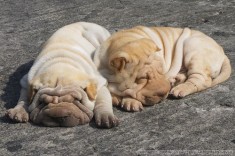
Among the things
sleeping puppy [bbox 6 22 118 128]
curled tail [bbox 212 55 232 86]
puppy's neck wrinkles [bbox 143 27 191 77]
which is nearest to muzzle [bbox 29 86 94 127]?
sleeping puppy [bbox 6 22 118 128]

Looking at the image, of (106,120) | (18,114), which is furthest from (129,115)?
(18,114)

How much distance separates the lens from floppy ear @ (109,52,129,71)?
5414mm

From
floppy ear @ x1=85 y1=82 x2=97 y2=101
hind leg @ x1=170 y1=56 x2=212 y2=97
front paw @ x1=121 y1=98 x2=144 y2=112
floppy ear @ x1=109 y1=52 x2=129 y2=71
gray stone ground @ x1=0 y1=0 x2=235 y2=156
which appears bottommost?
gray stone ground @ x1=0 y1=0 x2=235 y2=156

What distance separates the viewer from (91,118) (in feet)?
17.4

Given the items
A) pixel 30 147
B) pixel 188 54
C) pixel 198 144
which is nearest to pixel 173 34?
pixel 188 54

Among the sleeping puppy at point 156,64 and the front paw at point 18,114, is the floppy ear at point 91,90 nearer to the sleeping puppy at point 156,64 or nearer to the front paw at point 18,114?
the sleeping puppy at point 156,64

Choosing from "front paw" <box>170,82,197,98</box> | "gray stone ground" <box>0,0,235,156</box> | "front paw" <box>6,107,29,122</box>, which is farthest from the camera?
"front paw" <box>170,82,197,98</box>

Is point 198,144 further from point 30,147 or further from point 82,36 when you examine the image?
point 82,36

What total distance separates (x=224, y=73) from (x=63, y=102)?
191cm

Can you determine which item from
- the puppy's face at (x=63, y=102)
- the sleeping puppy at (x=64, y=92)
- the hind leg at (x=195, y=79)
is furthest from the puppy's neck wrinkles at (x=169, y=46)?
the puppy's face at (x=63, y=102)

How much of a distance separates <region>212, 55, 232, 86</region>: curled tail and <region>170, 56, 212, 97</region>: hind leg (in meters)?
0.09

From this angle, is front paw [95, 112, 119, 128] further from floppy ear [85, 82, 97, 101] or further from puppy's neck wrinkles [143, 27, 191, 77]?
puppy's neck wrinkles [143, 27, 191, 77]

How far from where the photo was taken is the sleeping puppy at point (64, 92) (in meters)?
5.09

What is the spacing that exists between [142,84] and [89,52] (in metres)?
0.66
